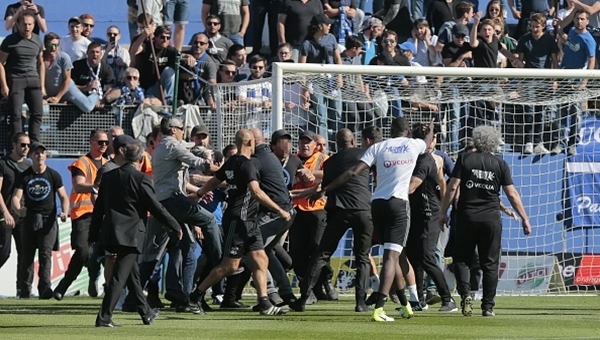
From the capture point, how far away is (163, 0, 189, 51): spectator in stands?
2198 cm

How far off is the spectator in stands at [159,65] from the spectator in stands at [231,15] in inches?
83.3

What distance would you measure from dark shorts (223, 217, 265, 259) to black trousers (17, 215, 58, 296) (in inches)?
170

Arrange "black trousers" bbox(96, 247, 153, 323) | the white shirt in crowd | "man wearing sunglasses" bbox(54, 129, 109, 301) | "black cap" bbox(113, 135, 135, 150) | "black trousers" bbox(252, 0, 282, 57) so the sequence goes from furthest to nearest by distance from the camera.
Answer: "black trousers" bbox(252, 0, 282, 57), the white shirt in crowd, "man wearing sunglasses" bbox(54, 129, 109, 301), "black cap" bbox(113, 135, 135, 150), "black trousers" bbox(96, 247, 153, 323)

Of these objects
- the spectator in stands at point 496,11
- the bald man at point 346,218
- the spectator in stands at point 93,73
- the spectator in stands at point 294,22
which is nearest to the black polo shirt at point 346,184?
the bald man at point 346,218

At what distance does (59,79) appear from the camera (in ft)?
64.1

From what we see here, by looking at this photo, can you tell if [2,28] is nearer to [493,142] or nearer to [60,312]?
[60,312]

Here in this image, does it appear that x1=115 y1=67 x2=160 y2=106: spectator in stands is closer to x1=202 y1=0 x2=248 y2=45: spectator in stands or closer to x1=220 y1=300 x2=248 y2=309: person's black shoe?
x1=202 y1=0 x2=248 y2=45: spectator in stands

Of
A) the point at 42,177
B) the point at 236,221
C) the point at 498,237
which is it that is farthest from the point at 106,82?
the point at 498,237

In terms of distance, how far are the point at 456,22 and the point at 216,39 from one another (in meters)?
4.42

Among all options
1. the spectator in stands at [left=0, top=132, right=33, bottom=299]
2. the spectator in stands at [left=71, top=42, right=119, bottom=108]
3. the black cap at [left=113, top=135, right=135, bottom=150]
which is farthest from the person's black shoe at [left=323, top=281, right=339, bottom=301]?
the spectator in stands at [left=71, top=42, right=119, bottom=108]

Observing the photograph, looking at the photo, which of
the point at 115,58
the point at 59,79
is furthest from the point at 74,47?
the point at 59,79

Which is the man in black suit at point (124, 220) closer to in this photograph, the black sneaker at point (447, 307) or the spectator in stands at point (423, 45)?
the black sneaker at point (447, 307)

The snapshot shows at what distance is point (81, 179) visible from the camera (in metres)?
15.9

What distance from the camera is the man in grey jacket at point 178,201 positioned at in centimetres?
1409
